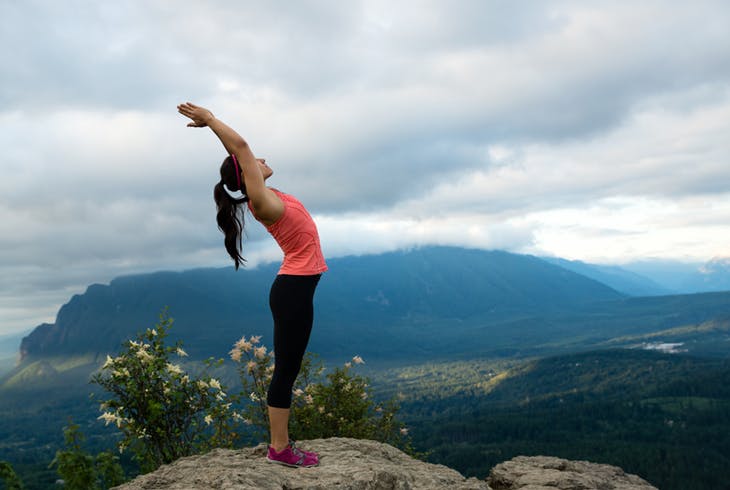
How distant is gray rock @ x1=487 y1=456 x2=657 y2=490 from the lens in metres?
7.70

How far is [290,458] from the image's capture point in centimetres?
649

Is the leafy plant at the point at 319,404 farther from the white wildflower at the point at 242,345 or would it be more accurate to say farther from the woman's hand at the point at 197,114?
the woman's hand at the point at 197,114

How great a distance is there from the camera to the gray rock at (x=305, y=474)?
5.55 meters

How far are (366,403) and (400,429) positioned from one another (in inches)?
48.0

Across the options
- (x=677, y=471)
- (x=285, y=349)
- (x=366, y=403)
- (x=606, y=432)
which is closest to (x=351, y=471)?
(x=285, y=349)

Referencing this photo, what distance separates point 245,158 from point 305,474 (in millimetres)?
3609

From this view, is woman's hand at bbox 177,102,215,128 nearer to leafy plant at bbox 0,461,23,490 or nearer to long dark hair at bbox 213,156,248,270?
long dark hair at bbox 213,156,248,270

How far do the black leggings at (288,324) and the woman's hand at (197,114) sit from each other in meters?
1.88

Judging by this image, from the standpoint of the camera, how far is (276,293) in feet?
20.1

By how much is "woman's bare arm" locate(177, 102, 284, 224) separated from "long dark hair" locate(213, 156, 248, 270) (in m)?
0.20

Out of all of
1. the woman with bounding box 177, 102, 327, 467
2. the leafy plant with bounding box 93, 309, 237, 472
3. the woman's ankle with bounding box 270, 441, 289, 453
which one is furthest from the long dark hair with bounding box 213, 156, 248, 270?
the leafy plant with bounding box 93, 309, 237, 472

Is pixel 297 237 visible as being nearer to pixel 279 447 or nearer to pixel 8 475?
pixel 279 447

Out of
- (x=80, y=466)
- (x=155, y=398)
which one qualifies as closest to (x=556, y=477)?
(x=155, y=398)

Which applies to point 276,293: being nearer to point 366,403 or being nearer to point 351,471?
point 351,471
